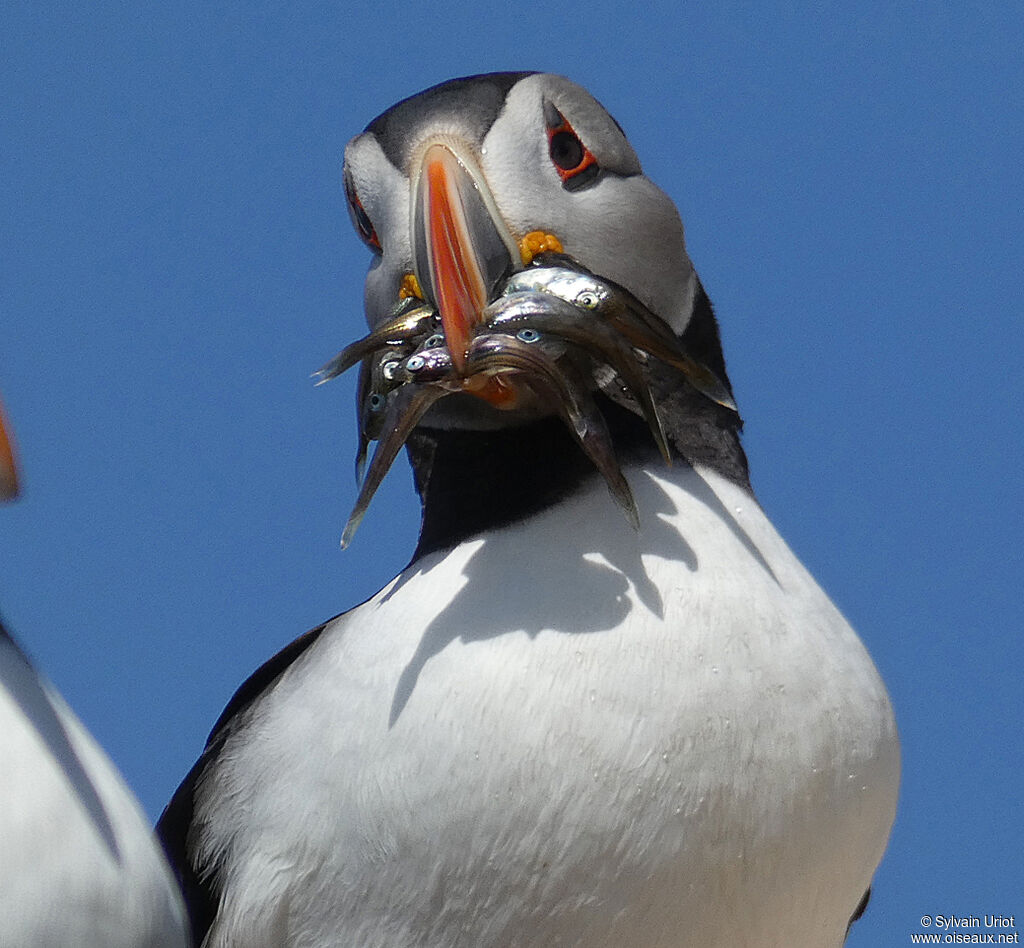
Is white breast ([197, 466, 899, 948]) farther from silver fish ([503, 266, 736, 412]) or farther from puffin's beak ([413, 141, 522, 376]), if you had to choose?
puffin's beak ([413, 141, 522, 376])

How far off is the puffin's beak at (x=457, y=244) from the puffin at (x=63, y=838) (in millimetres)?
754

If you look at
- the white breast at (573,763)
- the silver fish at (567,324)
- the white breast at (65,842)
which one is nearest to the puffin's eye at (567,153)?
the silver fish at (567,324)

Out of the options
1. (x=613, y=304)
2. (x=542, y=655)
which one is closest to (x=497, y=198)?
(x=613, y=304)

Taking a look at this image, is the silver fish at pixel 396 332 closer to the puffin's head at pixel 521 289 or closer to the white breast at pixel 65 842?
the puffin's head at pixel 521 289

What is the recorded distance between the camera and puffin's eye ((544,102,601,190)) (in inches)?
127

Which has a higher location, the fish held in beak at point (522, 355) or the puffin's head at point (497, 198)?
the puffin's head at point (497, 198)

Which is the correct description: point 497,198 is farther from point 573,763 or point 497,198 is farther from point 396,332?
point 573,763

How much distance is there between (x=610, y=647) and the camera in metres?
2.90

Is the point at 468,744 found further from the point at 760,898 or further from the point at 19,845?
the point at 19,845

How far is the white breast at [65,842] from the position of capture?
8.07ft

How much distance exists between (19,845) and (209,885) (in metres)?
0.65

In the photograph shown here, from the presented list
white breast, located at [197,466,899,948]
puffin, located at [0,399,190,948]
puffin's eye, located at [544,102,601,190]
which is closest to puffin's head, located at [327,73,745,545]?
puffin's eye, located at [544,102,601,190]

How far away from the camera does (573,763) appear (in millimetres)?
2812

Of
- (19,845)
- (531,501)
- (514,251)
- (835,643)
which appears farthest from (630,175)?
(19,845)
